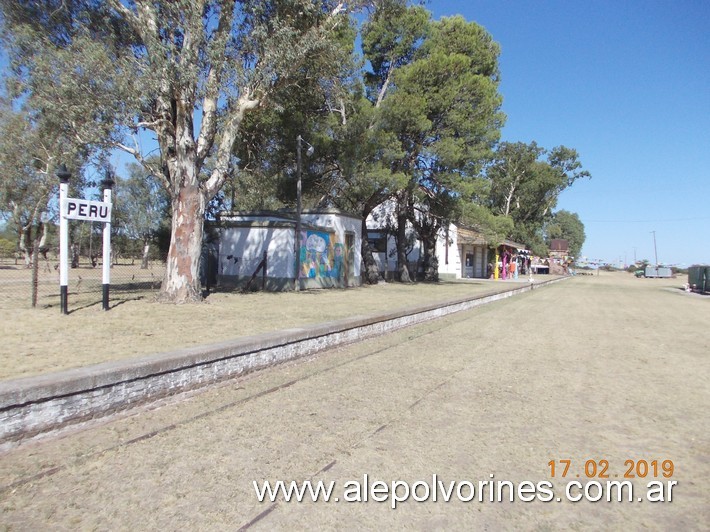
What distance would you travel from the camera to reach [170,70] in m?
11.4

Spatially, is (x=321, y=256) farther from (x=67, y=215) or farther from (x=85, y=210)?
(x=67, y=215)

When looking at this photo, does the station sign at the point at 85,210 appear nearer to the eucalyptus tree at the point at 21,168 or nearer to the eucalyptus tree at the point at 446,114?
the eucalyptus tree at the point at 21,168

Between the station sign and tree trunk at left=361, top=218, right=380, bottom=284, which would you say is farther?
tree trunk at left=361, top=218, right=380, bottom=284

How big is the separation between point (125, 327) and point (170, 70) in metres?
6.10

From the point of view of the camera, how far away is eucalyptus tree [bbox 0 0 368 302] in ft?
37.8

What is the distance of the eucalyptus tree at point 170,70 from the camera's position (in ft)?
37.8

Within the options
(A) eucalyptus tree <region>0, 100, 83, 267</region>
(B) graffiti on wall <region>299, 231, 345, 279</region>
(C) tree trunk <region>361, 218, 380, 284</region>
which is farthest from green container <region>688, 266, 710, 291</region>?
(A) eucalyptus tree <region>0, 100, 83, 267</region>

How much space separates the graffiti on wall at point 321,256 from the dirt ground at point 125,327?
Result: 21.7ft

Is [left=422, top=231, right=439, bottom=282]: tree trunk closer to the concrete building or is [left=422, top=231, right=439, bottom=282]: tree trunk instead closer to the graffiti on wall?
the graffiti on wall

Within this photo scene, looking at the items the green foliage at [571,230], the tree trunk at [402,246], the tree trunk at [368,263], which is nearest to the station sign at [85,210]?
the tree trunk at [368,263]

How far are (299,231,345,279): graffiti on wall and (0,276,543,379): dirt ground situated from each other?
6611 mm

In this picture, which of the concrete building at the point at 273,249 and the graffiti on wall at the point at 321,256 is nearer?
the concrete building at the point at 273,249

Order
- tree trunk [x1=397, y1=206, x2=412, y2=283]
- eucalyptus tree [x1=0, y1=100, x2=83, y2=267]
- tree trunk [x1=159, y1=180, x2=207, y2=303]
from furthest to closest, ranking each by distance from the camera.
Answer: tree trunk [x1=397, y1=206, x2=412, y2=283] → eucalyptus tree [x1=0, y1=100, x2=83, y2=267] → tree trunk [x1=159, y1=180, x2=207, y2=303]

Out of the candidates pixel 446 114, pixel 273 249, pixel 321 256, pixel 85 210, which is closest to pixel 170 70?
pixel 85 210
